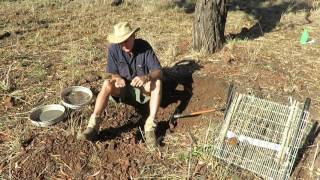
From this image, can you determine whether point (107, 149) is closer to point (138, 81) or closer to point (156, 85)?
point (138, 81)

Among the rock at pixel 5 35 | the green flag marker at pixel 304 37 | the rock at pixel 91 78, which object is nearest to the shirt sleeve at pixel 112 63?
the rock at pixel 91 78

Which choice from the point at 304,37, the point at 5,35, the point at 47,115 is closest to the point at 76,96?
the point at 47,115

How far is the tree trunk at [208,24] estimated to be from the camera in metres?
6.46

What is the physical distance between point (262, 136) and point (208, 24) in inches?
105

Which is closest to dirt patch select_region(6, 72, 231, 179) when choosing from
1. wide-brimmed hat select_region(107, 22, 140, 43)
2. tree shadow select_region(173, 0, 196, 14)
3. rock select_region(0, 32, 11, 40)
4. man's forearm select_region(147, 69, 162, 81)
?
man's forearm select_region(147, 69, 162, 81)

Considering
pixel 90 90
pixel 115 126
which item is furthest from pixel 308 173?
pixel 90 90

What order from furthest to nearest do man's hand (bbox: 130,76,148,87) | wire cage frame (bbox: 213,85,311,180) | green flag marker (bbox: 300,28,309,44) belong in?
green flag marker (bbox: 300,28,309,44)
man's hand (bbox: 130,76,148,87)
wire cage frame (bbox: 213,85,311,180)

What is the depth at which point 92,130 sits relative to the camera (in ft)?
15.0

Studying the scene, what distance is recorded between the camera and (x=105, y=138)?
473 centimetres

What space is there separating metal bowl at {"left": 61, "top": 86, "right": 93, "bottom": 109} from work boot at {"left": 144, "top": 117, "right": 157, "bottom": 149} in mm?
896

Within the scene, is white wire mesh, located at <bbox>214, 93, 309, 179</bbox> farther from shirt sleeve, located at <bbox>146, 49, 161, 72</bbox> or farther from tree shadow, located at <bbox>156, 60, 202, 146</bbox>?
shirt sleeve, located at <bbox>146, 49, 161, 72</bbox>

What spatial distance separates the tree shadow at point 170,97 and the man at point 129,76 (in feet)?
0.57

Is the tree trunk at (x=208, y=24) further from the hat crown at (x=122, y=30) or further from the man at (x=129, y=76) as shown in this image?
the hat crown at (x=122, y=30)

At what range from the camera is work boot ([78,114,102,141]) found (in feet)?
14.8
